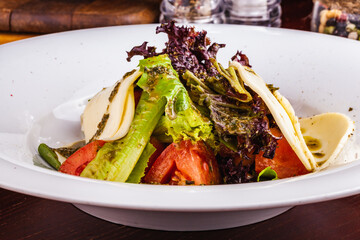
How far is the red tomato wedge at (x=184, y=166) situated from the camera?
1354 mm

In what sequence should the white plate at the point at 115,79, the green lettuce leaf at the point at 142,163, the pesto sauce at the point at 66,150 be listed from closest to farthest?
the white plate at the point at 115,79
the green lettuce leaf at the point at 142,163
the pesto sauce at the point at 66,150

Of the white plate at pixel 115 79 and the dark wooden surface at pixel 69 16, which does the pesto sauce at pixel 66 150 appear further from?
the dark wooden surface at pixel 69 16

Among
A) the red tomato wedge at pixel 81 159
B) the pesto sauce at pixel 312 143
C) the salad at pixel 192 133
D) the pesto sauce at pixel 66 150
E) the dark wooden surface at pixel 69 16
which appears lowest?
the dark wooden surface at pixel 69 16

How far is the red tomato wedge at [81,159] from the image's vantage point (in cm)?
144

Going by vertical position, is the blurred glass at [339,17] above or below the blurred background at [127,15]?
above

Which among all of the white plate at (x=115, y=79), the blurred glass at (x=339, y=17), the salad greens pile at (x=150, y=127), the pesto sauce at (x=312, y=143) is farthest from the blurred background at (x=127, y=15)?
the salad greens pile at (x=150, y=127)

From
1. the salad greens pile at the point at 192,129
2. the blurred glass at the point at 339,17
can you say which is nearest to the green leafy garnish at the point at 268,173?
the salad greens pile at the point at 192,129

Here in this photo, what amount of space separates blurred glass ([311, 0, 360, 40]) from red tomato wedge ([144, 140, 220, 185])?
175 centimetres

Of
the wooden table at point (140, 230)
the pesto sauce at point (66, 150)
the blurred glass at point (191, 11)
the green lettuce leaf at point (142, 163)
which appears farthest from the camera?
the blurred glass at point (191, 11)

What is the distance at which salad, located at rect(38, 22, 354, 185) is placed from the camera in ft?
4.47

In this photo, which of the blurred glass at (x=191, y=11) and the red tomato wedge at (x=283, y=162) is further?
the blurred glass at (x=191, y=11)

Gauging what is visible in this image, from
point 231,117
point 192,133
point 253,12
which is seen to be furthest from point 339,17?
point 192,133

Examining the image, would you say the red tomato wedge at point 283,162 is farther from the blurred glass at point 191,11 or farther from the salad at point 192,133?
the blurred glass at point 191,11

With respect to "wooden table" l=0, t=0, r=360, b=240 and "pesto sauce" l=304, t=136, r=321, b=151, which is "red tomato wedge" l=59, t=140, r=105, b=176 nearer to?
"wooden table" l=0, t=0, r=360, b=240
